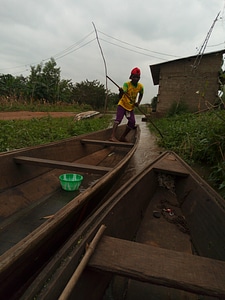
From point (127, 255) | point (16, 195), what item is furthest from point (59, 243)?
point (16, 195)

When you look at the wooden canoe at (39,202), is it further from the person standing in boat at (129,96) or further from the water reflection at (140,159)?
the person standing in boat at (129,96)

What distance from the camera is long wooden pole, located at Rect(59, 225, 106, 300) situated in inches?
26.1

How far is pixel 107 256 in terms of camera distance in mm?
933

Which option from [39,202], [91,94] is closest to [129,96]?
[39,202]

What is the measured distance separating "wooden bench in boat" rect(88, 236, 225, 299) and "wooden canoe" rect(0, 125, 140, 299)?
235 mm

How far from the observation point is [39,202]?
198 centimetres

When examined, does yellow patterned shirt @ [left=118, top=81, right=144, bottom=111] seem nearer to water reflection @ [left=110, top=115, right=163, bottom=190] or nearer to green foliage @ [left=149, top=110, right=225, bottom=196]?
water reflection @ [left=110, top=115, right=163, bottom=190]

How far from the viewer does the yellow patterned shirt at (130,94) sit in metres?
4.33

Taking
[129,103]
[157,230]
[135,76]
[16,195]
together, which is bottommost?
[157,230]

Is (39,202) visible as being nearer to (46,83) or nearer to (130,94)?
(130,94)

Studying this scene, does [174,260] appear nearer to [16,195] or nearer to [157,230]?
[157,230]

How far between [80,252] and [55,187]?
5.03 ft

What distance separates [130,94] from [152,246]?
150 inches

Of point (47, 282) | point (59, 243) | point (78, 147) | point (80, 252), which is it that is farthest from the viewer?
Answer: point (78, 147)
